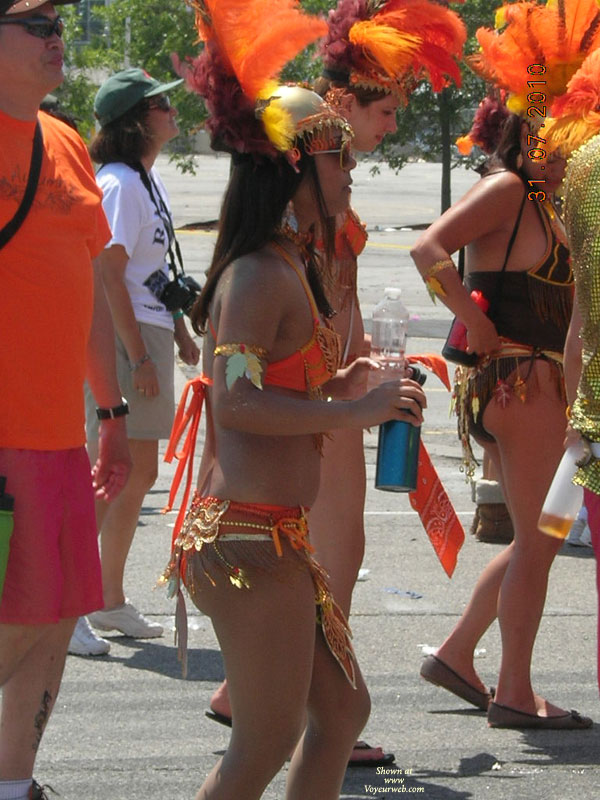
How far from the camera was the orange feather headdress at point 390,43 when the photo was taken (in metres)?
4.71

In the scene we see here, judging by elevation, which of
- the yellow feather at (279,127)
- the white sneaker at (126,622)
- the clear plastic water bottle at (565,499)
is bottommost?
the white sneaker at (126,622)

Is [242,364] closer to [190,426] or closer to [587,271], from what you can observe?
[190,426]

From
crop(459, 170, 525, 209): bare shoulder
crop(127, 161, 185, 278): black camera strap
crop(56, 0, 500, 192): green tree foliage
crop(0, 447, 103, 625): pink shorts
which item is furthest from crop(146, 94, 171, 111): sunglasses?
crop(56, 0, 500, 192): green tree foliage

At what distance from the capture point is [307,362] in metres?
3.33

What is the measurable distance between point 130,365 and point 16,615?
2.20 m


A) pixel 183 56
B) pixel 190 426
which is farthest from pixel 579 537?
pixel 183 56

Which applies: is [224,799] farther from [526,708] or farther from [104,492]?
[526,708]

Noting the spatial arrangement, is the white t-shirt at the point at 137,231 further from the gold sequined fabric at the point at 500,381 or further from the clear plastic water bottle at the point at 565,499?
the clear plastic water bottle at the point at 565,499

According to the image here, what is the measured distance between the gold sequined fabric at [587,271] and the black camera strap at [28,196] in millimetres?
1308

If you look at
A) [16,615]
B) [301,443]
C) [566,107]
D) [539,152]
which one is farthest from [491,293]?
[16,615]

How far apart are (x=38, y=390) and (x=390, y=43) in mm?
1872

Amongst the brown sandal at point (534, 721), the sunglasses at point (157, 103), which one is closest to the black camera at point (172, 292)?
the sunglasses at point (157, 103)

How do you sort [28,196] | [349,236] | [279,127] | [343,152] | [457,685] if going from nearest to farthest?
[279,127] → [343,152] → [28,196] → [349,236] → [457,685]

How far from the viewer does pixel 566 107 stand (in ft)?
11.8
